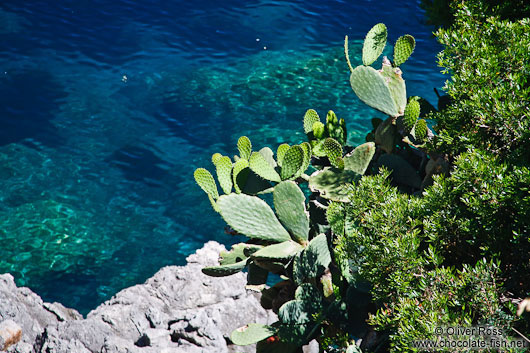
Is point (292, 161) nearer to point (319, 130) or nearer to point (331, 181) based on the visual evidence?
point (331, 181)

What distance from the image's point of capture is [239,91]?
8.08 meters

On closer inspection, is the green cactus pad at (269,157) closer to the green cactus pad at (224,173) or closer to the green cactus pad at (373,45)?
the green cactus pad at (224,173)

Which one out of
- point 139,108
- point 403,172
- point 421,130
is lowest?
point 139,108

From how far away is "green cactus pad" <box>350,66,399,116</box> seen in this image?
8.66 feet

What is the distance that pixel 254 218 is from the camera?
99.0 inches

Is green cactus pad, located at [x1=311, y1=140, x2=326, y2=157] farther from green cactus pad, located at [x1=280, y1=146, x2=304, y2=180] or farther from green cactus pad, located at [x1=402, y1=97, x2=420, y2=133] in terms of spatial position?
green cactus pad, located at [x1=402, y1=97, x2=420, y2=133]

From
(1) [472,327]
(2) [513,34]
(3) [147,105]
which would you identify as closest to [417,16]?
(3) [147,105]

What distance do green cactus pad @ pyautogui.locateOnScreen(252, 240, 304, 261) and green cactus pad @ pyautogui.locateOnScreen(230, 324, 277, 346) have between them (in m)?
0.35

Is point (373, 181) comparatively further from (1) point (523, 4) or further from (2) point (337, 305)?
(1) point (523, 4)

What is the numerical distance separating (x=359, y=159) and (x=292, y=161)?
0.34 m

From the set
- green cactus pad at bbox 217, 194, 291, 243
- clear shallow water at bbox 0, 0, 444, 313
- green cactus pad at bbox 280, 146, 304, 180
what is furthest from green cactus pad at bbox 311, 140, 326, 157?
clear shallow water at bbox 0, 0, 444, 313

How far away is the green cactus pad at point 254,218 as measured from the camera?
247cm

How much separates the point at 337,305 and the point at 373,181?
2.18 ft

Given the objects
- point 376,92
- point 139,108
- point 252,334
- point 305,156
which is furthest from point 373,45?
point 139,108
